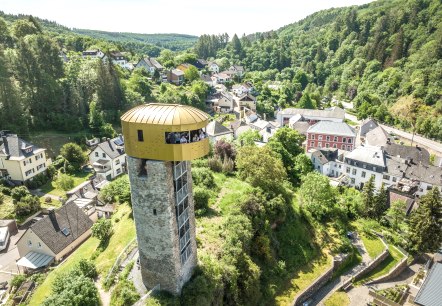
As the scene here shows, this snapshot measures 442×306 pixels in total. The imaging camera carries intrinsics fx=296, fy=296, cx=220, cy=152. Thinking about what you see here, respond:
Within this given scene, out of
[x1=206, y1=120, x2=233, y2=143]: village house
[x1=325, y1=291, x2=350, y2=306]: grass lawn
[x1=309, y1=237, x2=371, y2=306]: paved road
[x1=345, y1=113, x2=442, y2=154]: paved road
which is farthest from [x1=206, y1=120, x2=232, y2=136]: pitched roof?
[x1=345, y1=113, x2=442, y2=154]: paved road

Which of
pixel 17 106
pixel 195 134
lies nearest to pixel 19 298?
pixel 195 134

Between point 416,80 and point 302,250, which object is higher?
point 416,80

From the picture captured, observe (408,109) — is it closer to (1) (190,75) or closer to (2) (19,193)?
(1) (190,75)

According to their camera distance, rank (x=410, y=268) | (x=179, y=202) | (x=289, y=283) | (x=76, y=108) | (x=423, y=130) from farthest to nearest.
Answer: (x=423, y=130) < (x=76, y=108) < (x=410, y=268) < (x=289, y=283) < (x=179, y=202)

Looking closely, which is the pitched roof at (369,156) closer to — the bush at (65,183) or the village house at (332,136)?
the village house at (332,136)

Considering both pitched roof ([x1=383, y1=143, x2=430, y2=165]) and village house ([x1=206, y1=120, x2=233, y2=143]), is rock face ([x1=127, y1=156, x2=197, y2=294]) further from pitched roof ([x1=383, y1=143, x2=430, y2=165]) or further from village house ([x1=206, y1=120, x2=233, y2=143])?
pitched roof ([x1=383, y1=143, x2=430, y2=165])

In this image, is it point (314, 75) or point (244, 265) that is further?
point (314, 75)

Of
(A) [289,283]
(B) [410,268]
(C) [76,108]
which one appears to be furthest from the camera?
(C) [76,108]

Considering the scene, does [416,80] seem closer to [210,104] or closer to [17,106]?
[210,104]
